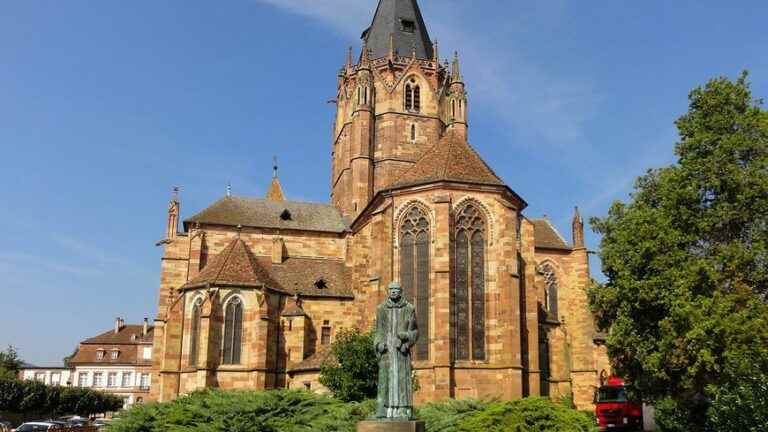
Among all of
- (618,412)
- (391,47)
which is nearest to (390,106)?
(391,47)

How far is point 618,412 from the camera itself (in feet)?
101

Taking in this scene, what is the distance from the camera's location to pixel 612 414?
30.8 m

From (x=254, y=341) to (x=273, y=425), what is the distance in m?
15.7

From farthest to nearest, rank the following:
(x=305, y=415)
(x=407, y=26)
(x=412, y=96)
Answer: (x=407, y=26)
(x=412, y=96)
(x=305, y=415)

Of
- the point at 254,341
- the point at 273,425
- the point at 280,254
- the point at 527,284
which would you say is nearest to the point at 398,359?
the point at 273,425

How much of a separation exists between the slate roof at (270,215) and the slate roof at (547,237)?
13192 millimetres

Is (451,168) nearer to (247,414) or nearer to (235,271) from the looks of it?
(235,271)

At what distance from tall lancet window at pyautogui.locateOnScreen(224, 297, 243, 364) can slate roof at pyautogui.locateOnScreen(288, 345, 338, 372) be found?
2.90 metres

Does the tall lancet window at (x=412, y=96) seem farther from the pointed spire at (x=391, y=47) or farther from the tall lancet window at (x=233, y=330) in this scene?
the tall lancet window at (x=233, y=330)

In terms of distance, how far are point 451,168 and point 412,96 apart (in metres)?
16.3

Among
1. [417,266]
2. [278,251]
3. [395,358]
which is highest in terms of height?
[278,251]

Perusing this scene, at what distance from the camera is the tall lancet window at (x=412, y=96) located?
47406 mm

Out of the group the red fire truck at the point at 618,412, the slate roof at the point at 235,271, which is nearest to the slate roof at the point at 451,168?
the slate roof at the point at 235,271

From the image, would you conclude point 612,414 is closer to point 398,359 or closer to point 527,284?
point 527,284
